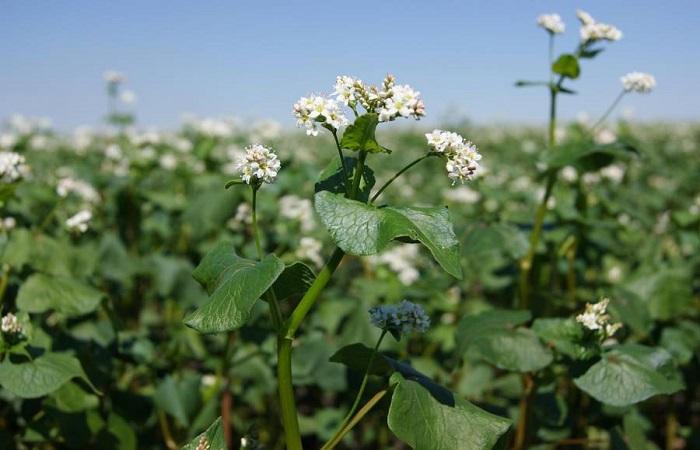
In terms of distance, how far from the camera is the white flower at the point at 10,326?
1.96m

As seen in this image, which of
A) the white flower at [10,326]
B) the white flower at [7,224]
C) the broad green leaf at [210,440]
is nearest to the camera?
the broad green leaf at [210,440]

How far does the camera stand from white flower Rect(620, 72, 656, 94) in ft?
9.66

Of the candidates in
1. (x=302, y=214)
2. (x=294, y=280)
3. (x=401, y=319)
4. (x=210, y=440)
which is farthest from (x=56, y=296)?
(x=302, y=214)

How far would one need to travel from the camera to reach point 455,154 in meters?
1.61

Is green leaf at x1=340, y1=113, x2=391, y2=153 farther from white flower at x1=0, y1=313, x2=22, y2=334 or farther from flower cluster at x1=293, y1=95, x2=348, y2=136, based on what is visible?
white flower at x1=0, y1=313, x2=22, y2=334

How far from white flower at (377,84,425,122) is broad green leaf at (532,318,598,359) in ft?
3.46

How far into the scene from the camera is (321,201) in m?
1.53

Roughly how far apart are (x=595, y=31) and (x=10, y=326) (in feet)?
7.65

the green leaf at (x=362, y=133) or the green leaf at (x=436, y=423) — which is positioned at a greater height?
the green leaf at (x=362, y=133)

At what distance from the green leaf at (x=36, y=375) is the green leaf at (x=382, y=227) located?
96 centimetres

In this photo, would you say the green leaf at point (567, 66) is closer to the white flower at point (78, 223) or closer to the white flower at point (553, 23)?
the white flower at point (553, 23)

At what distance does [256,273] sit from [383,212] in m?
0.29

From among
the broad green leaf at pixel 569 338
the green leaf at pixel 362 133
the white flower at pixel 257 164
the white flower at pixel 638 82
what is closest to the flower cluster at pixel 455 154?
the green leaf at pixel 362 133

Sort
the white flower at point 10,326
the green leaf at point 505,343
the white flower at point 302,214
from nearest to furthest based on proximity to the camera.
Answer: the white flower at point 10,326 → the green leaf at point 505,343 → the white flower at point 302,214
